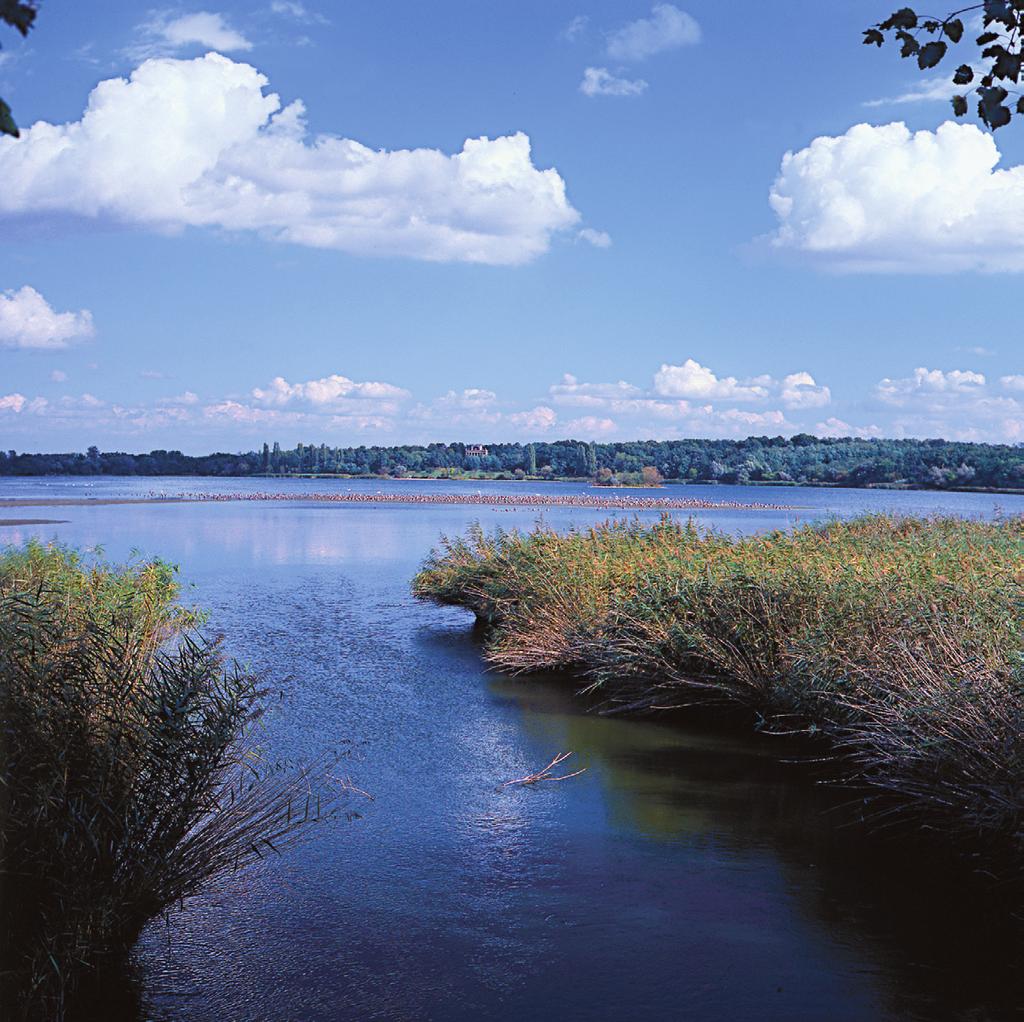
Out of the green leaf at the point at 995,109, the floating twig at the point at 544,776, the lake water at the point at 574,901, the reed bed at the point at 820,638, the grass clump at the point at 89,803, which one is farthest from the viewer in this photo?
the floating twig at the point at 544,776

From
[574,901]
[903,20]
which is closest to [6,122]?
[903,20]

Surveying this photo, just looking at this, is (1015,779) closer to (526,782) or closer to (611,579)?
(526,782)

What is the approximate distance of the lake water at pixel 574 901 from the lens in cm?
661

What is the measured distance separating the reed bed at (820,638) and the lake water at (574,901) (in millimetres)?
653

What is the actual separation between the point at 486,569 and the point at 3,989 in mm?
14956

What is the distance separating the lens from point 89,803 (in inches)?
229

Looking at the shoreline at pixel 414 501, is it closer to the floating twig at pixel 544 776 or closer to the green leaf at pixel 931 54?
the floating twig at pixel 544 776

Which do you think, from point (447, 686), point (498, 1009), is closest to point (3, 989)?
point (498, 1009)

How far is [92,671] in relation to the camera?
20.8 feet

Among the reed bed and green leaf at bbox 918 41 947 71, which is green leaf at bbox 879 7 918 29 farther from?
the reed bed

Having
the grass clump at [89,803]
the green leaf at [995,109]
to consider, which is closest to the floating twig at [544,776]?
the grass clump at [89,803]

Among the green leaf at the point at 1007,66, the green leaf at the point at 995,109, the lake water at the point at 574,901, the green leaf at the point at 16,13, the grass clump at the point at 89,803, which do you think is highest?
the green leaf at the point at 1007,66

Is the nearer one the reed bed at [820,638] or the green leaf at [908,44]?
the green leaf at [908,44]

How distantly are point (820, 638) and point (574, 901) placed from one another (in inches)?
190
